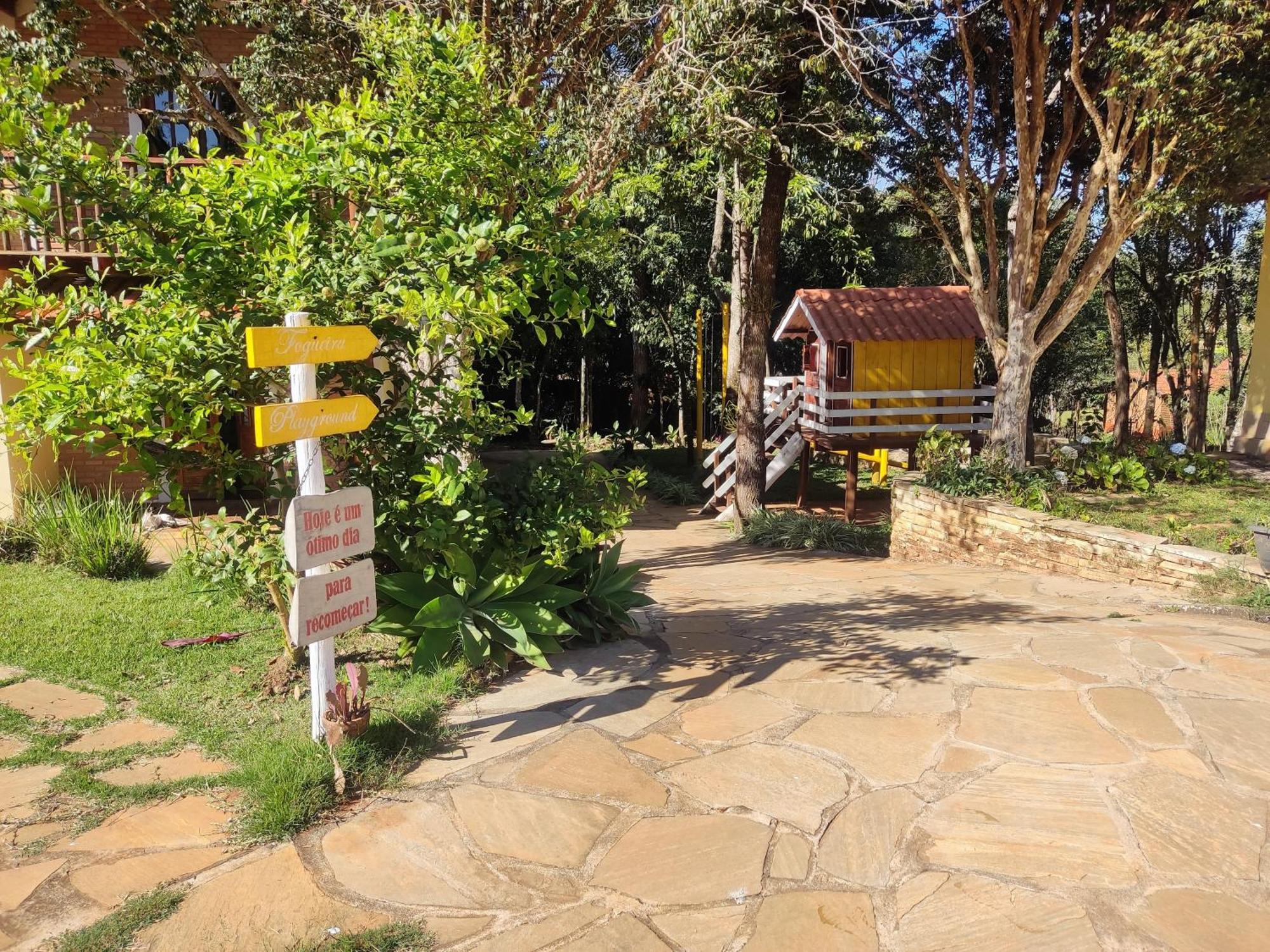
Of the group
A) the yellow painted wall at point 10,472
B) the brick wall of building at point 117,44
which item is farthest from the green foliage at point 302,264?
the brick wall of building at point 117,44

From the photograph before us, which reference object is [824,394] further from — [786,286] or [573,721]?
[573,721]

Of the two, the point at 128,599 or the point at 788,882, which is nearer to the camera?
the point at 788,882

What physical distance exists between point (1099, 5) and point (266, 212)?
10534 millimetres

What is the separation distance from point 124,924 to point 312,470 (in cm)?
180

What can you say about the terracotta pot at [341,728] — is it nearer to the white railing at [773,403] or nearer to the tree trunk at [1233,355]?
the white railing at [773,403]

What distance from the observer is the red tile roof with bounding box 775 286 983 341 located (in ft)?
48.8

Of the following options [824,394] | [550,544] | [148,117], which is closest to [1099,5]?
[824,394]

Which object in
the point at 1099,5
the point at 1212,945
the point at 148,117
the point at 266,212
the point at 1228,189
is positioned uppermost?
the point at 1099,5

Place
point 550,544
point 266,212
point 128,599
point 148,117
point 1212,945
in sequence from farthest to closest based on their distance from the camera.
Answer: point 148,117, point 128,599, point 550,544, point 266,212, point 1212,945

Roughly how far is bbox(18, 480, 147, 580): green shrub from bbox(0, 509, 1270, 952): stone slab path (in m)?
4.63

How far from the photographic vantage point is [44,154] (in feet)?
13.1

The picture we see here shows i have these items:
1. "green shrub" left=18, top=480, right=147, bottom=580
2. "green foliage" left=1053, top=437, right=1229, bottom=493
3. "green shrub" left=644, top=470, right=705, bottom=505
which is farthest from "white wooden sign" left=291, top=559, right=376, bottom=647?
"green shrub" left=644, top=470, right=705, bottom=505

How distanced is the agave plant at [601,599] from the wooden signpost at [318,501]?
1.77 meters

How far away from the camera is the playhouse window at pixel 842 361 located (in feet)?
49.8
